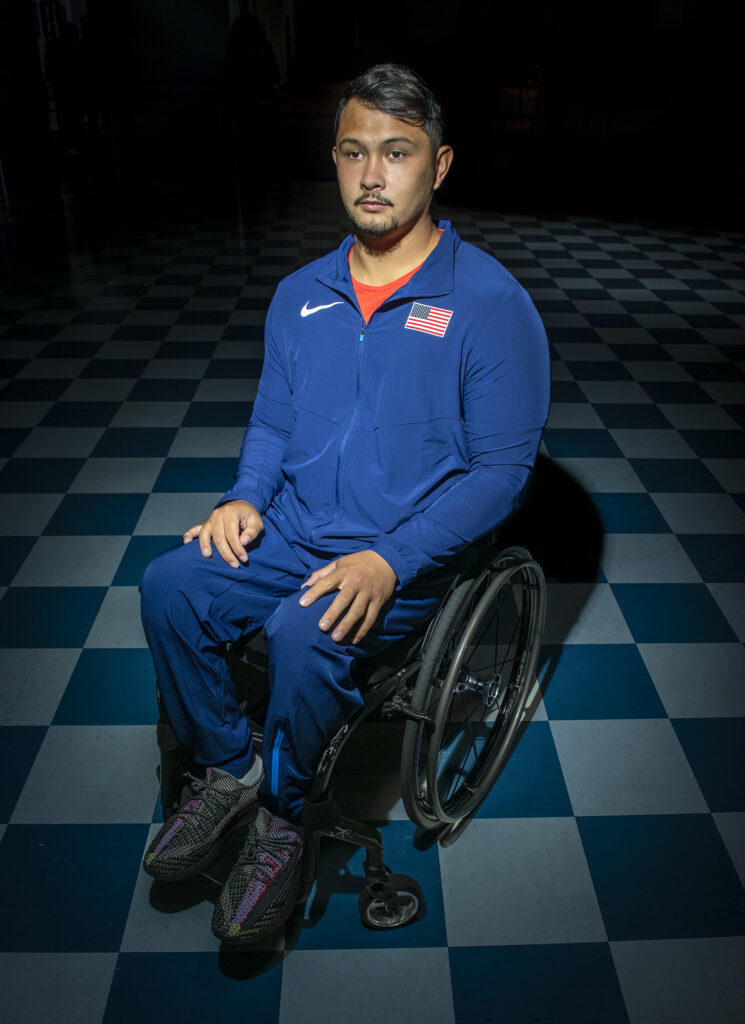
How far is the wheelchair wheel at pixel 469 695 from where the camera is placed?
143 centimetres

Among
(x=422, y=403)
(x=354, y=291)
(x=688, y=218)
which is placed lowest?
(x=688, y=218)

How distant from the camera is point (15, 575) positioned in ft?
8.57

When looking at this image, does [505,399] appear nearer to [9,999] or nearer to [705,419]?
[9,999]

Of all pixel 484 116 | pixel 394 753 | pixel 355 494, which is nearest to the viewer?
pixel 355 494

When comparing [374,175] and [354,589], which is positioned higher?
[374,175]

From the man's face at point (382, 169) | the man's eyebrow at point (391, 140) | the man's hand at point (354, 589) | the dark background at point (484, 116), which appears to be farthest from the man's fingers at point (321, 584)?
the dark background at point (484, 116)

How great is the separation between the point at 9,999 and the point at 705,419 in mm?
3469

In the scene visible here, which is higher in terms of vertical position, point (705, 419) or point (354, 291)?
point (354, 291)

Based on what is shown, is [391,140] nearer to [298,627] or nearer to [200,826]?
[298,627]

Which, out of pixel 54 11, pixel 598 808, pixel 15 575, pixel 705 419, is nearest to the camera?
pixel 598 808

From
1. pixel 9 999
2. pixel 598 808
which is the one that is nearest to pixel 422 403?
pixel 598 808

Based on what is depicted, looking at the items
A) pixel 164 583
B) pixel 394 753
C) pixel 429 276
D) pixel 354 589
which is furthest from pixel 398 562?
pixel 394 753

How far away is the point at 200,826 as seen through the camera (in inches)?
62.8

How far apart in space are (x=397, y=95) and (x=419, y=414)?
0.62m
